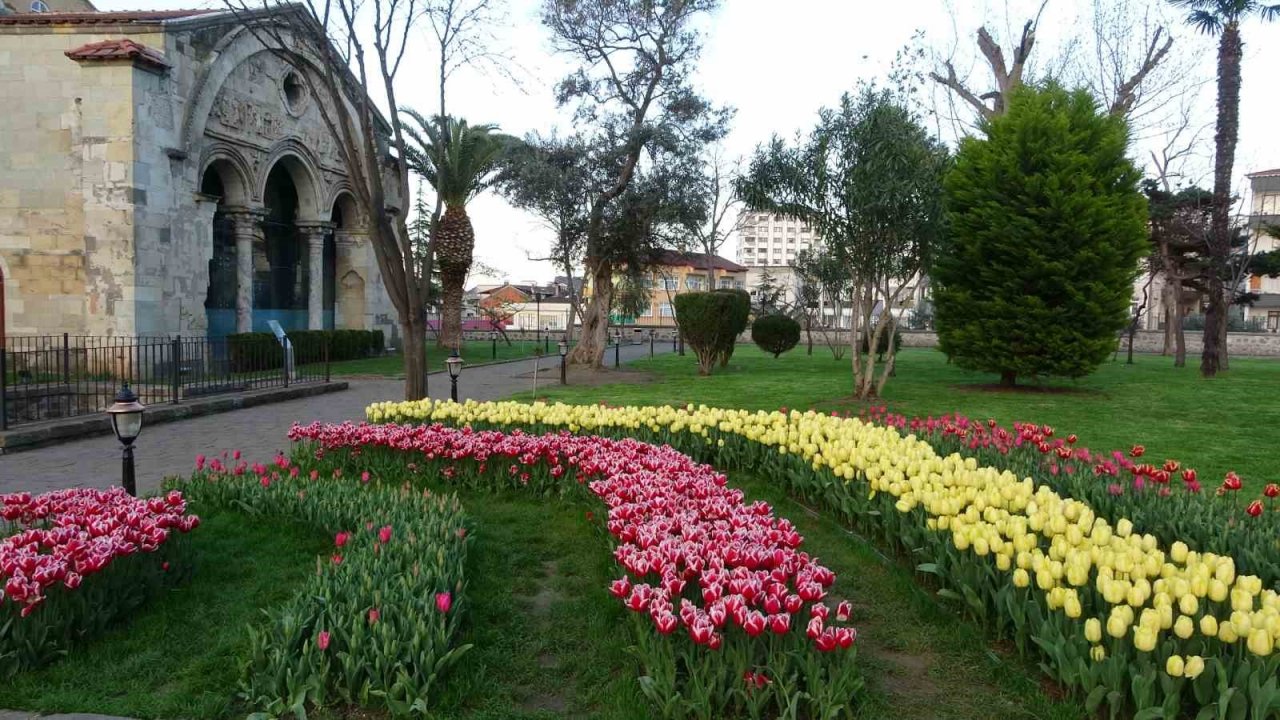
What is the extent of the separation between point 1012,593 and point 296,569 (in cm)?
407

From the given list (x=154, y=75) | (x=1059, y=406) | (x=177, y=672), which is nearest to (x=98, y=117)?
(x=154, y=75)

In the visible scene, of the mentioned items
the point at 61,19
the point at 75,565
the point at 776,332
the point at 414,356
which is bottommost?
the point at 75,565

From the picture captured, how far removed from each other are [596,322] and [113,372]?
12448 mm

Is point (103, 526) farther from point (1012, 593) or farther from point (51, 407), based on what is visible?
point (51, 407)

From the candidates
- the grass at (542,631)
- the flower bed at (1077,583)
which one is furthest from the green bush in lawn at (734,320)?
the grass at (542,631)

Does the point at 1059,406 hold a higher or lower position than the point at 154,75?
lower

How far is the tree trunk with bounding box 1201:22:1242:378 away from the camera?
21.5m

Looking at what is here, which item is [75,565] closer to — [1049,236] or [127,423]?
[127,423]

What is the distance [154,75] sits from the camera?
53.5 ft

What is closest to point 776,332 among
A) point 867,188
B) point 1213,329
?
point 1213,329

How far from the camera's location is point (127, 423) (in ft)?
18.2

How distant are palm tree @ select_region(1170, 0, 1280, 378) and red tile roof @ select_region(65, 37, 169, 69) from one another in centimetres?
2686

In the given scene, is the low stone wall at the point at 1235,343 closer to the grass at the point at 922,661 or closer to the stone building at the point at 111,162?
the stone building at the point at 111,162

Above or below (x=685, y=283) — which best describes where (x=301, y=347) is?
below
